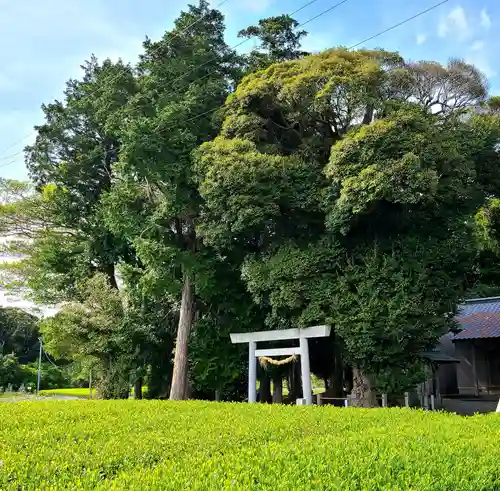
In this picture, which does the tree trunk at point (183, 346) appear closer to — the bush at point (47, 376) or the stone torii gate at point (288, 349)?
the stone torii gate at point (288, 349)

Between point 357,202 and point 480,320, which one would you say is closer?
point 357,202

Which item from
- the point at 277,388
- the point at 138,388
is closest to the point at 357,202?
the point at 277,388

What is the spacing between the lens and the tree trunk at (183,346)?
15547mm

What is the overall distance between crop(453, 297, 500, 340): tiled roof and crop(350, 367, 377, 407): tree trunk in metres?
5.53

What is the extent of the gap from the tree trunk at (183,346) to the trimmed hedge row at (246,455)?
9.33 meters

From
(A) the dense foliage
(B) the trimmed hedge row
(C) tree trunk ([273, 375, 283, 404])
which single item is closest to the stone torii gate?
(A) the dense foliage

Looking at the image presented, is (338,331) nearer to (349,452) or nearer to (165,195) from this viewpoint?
(165,195)

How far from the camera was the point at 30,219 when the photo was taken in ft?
66.6

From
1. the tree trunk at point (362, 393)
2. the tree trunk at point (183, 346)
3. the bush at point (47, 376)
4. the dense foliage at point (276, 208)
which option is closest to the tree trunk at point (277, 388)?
the dense foliage at point (276, 208)

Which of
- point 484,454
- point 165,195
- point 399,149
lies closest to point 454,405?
point 399,149

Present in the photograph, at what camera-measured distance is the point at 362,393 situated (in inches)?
497

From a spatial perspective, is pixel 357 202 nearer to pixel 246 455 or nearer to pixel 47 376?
pixel 246 455

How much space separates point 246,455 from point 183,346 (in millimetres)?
12054

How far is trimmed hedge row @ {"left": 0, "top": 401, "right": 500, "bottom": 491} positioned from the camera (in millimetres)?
3207
